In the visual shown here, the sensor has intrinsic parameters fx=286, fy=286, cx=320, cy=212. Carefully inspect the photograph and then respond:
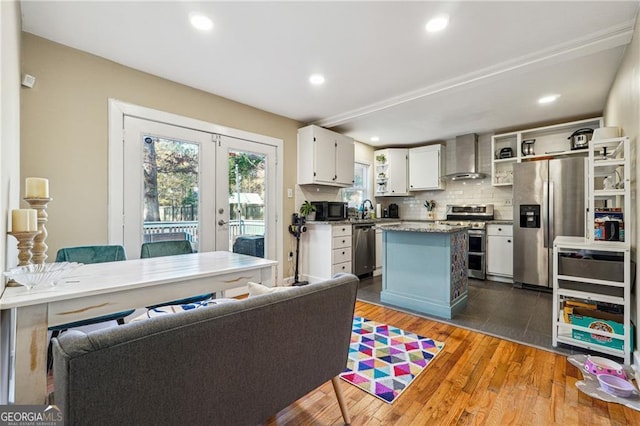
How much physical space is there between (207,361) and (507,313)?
320 cm

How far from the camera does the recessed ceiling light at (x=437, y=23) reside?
201 cm

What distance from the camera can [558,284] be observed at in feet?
7.93

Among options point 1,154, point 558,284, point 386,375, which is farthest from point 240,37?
point 558,284

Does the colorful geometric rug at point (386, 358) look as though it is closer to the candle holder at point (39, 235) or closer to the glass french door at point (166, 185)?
the candle holder at point (39, 235)

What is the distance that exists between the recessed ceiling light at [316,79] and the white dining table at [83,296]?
6.60 ft

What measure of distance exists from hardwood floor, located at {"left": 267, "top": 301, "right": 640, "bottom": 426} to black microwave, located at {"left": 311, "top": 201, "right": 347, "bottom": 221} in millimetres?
2529

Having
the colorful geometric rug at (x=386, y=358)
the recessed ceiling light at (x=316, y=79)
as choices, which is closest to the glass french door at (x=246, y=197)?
the recessed ceiling light at (x=316, y=79)

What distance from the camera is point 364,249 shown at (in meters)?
4.55

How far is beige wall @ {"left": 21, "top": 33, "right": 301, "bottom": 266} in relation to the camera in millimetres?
2219

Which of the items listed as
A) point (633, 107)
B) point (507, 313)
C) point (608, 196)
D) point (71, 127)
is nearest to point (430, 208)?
point (507, 313)

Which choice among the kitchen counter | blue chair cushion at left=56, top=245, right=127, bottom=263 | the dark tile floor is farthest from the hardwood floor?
the kitchen counter

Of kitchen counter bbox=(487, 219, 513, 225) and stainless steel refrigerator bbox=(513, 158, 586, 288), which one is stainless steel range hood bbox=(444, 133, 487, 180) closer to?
stainless steel refrigerator bbox=(513, 158, 586, 288)

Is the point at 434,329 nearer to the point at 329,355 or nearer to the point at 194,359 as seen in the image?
the point at 329,355

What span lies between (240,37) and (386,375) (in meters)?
2.71
